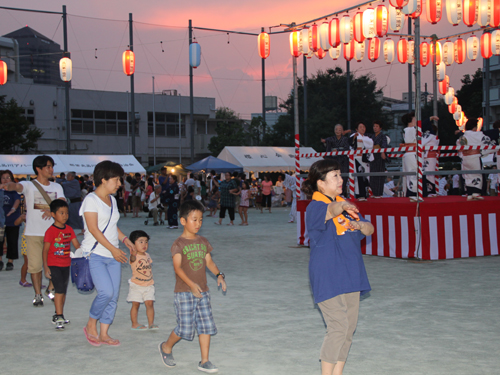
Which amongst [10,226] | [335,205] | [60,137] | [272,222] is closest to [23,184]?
[10,226]

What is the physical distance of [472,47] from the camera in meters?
18.5

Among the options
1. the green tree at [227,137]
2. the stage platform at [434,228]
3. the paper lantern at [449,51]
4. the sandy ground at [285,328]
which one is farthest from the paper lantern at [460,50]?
the green tree at [227,137]

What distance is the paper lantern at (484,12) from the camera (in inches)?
527

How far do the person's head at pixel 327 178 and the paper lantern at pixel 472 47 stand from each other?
16.8 m

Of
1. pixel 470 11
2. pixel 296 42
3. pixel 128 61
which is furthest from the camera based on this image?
pixel 128 61

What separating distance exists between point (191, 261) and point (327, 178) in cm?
126

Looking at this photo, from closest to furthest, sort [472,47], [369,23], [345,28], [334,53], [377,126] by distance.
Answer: [377,126]
[369,23]
[345,28]
[472,47]
[334,53]

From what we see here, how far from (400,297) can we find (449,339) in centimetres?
193

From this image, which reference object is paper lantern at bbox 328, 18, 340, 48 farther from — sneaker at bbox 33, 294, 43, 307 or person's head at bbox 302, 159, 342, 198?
person's head at bbox 302, 159, 342, 198

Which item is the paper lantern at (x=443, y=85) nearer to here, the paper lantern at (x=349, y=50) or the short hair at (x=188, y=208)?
the paper lantern at (x=349, y=50)

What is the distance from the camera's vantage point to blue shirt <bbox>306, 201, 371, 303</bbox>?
3.67 meters

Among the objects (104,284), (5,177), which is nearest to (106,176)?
(104,284)

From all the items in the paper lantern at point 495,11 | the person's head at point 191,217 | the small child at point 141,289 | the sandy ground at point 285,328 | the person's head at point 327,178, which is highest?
the paper lantern at point 495,11

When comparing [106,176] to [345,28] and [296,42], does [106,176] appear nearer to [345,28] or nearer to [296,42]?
[296,42]
